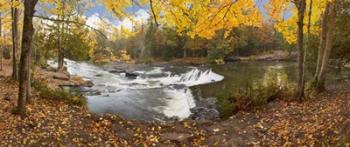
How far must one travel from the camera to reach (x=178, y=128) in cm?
1114

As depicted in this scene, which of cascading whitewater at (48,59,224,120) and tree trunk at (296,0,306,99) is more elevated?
tree trunk at (296,0,306,99)

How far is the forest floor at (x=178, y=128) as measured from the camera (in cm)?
883

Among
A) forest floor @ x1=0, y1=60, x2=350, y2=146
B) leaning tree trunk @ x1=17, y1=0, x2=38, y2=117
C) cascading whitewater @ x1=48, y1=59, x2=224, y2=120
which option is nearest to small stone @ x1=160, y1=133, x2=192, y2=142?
forest floor @ x1=0, y1=60, x2=350, y2=146

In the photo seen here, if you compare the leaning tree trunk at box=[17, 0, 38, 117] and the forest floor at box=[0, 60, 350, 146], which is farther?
the leaning tree trunk at box=[17, 0, 38, 117]

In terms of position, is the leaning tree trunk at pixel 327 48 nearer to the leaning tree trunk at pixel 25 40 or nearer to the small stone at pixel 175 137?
the small stone at pixel 175 137

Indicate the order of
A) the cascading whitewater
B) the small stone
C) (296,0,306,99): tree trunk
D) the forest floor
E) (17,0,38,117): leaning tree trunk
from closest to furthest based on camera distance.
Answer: the forest floor < (17,0,38,117): leaning tree trunk < the small stone < (296,0,306,99): tree trunk < the cascading whitewater

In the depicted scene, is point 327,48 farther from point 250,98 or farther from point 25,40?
point 25,40

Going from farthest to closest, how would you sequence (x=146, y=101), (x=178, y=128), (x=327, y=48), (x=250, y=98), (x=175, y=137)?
(x=146, y=101), (x=327, y=48), (x=250, y=98), (x=178, y=128), (x=175, y=137)

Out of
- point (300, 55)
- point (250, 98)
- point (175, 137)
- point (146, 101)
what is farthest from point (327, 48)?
point (146, 101)

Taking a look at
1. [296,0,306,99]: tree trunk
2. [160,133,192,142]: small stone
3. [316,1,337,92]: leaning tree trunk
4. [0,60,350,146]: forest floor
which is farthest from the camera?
[316,1,337,92]: leaning tree trunk

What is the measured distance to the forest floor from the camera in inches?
348

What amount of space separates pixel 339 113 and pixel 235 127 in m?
2.84

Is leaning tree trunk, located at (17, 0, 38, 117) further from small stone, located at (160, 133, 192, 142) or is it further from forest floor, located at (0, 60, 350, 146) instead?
small stone, located at (160, 133, 192, 142)

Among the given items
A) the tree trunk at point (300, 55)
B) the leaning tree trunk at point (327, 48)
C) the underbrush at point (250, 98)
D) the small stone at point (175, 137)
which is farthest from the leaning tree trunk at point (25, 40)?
the leaning tree trunk at point (327, 48)
